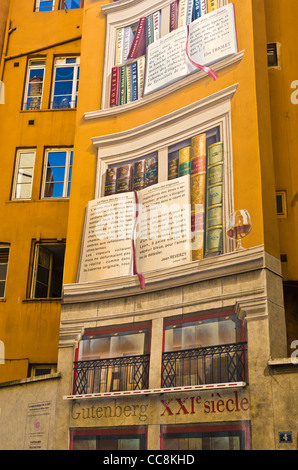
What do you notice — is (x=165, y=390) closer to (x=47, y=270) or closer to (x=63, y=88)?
(x=47, y=270)

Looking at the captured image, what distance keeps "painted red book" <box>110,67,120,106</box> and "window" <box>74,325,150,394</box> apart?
646cm

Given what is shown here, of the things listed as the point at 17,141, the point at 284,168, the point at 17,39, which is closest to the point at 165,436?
the point at 284,168

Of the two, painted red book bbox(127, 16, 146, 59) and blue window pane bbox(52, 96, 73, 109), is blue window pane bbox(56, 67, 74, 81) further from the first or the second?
painted red book bbox(127, 16, 146, 59)

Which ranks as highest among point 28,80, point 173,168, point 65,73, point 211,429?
point 65,73

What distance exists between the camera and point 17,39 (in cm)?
2256

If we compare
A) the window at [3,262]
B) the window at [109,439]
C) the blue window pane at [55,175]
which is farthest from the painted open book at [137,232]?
the window at [3,262]

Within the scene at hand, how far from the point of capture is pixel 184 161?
15914 millimetres

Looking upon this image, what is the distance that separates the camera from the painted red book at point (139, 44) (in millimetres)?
18453

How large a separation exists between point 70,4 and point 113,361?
13.4 meters

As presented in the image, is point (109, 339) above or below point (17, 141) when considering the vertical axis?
below

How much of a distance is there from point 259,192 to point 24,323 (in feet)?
25.3

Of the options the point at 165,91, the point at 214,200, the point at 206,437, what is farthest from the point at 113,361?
the point at 165,91

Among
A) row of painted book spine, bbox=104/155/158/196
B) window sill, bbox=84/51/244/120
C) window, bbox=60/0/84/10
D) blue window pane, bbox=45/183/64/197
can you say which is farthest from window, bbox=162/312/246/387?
window, bbox=60/0/84/10
